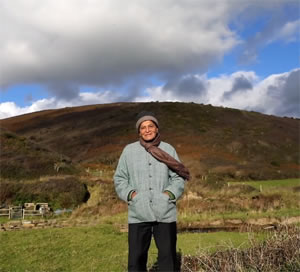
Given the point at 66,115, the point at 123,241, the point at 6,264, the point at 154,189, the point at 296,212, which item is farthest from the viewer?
the point at 66,115

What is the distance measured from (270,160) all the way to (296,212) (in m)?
24.4

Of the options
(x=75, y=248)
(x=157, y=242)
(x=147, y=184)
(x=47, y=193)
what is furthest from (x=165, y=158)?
(x=47, y=193)

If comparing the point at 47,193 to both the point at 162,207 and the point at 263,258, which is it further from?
the point at 263,258

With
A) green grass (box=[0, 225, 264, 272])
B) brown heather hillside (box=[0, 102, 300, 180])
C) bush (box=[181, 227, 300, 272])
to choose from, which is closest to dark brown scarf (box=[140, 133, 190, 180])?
bush (box=[181, 227, 300, 272])

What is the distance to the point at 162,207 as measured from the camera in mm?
4496

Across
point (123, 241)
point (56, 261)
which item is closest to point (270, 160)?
point (123, 241)

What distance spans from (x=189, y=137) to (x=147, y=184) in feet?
127

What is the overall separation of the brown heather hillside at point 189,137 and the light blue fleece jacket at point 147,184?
20798mm

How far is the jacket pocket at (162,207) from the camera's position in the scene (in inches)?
177

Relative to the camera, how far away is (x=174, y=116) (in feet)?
167

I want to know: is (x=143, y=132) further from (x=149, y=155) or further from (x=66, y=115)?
(x=66, y=115)

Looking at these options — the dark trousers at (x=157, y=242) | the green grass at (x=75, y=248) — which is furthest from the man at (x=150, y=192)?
the green grass at (x=75, y=248)

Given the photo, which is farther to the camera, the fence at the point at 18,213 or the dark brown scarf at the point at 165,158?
the fence at the point at 18,213

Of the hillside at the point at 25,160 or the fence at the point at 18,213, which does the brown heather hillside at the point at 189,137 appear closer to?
the hillside at the point at 25,160
